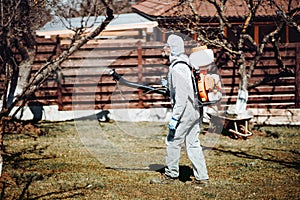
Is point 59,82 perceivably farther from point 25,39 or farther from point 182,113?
point 182,113

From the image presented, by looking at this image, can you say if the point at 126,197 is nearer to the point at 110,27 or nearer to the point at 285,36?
the point at 110,27

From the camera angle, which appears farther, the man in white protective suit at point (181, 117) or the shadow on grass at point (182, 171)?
the shadow on grass at point (182, 171)

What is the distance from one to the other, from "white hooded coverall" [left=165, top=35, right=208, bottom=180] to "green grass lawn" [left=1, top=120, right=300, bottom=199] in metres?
0.32

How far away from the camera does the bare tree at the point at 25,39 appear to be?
10.0m

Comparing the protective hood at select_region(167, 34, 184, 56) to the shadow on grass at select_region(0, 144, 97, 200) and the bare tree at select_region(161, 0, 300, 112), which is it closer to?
the shadow on grass at select_region(0, 144, 97, 200)

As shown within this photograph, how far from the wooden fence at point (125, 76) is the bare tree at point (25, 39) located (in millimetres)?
533

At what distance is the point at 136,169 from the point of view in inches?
310

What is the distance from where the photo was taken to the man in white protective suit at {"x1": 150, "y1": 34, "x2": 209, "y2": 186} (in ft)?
21.8

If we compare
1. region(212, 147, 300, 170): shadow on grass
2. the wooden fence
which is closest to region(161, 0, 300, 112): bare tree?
the wooden fence

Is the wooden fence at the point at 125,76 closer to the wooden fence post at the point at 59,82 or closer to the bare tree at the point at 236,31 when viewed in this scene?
the wooden fence post at the point at 59,82

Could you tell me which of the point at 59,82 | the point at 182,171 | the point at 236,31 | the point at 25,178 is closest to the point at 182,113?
the point at 182,171

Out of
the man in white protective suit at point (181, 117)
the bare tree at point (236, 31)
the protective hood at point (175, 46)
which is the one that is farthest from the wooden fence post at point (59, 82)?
the protective hood at point (175, 46)

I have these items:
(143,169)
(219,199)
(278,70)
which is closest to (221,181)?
(219,199)

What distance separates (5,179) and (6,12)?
5.19 metres
